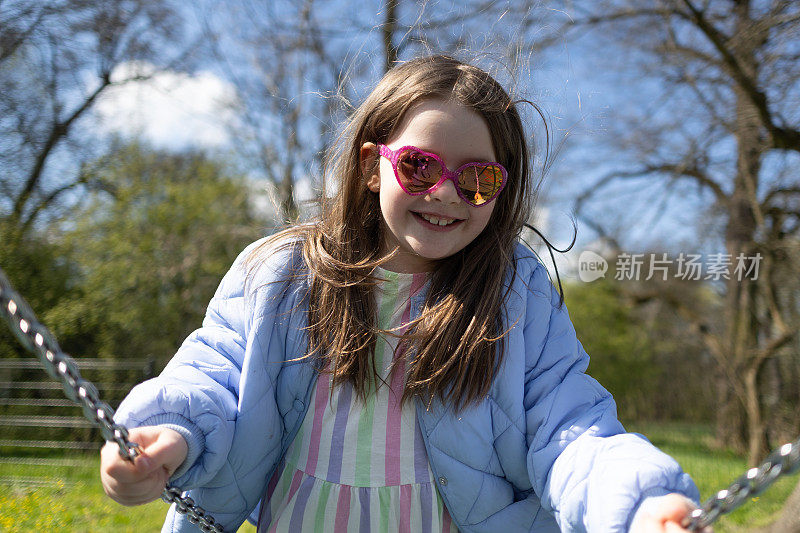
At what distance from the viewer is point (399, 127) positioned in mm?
1661

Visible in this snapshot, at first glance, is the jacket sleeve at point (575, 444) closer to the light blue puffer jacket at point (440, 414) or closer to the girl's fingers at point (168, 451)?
the light blue puffer jacket at point (440, 414)

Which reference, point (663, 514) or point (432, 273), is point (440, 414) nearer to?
point (432, 273)

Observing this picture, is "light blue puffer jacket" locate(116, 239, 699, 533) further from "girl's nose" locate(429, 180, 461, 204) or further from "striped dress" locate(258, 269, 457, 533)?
"girl's nose" locate(429, 180, 461, 204)

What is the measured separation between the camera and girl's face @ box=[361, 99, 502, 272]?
5.14 feet

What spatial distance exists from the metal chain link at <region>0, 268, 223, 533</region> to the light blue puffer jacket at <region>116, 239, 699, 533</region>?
184mm

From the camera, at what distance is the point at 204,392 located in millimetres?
1417

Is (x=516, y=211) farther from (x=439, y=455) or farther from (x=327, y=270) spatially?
(x=439, y=455)

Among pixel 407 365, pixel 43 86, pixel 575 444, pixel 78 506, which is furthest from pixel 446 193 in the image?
pixel 43 86

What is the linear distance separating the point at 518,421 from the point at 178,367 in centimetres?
78

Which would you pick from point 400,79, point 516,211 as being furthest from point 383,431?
point 400,79

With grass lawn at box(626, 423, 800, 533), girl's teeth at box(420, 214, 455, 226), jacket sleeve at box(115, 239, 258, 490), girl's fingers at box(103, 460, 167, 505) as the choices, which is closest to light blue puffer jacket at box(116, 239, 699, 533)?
jacket sleeve at box(115, 239, 258, 490)

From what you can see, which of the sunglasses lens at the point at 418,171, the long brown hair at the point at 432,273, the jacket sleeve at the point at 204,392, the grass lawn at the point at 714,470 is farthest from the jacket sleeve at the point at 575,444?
the grass lawn at the point at 714,470

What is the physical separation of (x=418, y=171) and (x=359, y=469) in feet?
2.35

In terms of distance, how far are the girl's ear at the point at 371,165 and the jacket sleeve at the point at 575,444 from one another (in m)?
0.49
